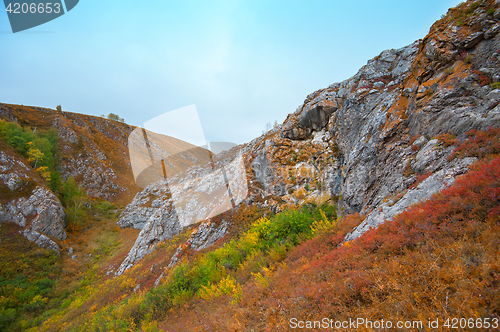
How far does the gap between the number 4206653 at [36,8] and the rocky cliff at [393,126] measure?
1965cm

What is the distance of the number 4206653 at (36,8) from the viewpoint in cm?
1286

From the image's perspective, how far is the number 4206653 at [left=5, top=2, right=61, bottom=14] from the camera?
506 inches

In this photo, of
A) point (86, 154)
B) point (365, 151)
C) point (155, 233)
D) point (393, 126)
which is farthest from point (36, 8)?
point (86, 154)

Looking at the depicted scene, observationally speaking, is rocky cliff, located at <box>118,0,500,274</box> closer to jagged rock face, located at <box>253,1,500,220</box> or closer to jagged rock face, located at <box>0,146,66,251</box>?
jagged rock face, located at <box>253,1,500,220</box>

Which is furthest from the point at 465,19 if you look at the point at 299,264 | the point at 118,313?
the point at 118,313

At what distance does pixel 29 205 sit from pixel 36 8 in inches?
1093

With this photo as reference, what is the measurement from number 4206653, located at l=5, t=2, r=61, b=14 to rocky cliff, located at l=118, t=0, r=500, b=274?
19648 millimetres

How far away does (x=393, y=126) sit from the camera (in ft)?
31.7

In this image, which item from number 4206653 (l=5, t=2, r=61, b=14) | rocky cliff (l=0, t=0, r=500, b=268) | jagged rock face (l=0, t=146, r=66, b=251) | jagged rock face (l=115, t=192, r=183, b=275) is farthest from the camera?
jagged rock face (l=0, t=146, r=66, b=251)

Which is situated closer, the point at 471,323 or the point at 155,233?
the point at 471,323

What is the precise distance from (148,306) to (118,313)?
6.86 ft

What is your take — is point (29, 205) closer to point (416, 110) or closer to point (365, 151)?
point (365, 151)

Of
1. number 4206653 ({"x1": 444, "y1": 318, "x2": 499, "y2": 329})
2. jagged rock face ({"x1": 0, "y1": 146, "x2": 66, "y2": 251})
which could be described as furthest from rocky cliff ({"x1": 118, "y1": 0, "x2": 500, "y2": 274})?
jagged rock face ({"x1": 0, "y1": 146, "x2": 66, "y2": 251})

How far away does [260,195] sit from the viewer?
16.6 metres
